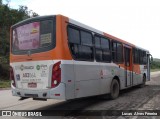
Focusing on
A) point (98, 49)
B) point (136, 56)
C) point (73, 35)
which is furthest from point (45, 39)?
point (136, 56)

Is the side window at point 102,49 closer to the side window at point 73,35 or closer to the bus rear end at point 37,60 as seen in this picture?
the side window at point 73,35

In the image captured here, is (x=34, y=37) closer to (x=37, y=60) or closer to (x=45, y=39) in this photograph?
(x=45, y=39)

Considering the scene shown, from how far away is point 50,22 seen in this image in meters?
9.55

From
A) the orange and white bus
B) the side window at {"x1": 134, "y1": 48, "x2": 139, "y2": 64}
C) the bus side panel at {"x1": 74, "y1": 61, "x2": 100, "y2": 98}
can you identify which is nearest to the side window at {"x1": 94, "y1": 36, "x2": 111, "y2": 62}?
the orange and white bus

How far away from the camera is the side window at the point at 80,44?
387 inches

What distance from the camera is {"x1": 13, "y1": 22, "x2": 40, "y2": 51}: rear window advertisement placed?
9844 millimetres

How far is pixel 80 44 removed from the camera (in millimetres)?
10328

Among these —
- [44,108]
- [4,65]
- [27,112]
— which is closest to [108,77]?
[44,108]

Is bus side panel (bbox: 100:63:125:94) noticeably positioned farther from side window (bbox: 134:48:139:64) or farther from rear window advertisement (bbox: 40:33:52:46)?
side window (bbox: 134:48:139:64)

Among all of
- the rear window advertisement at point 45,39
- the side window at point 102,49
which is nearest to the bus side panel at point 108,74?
the side window at point 102,49

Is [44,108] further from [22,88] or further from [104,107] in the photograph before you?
[104,107]

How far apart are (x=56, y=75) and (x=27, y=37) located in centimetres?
190

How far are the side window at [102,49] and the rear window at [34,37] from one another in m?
2.70

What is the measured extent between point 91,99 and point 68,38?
475 centimetres
